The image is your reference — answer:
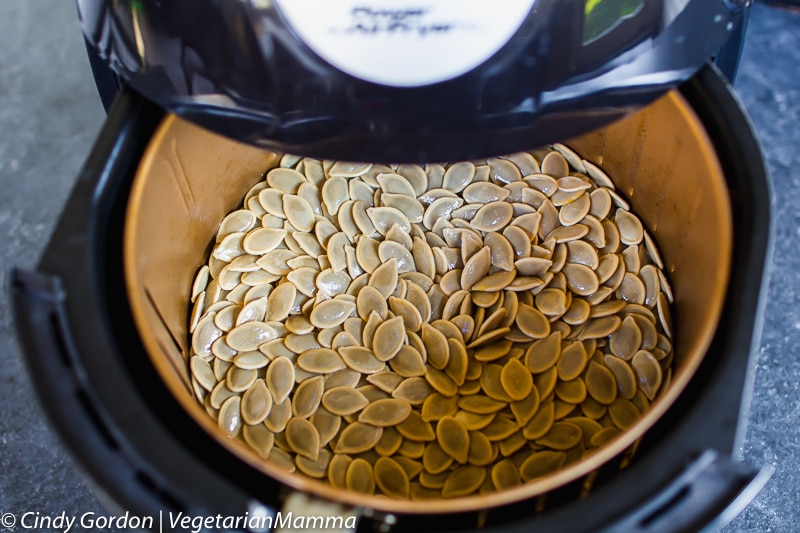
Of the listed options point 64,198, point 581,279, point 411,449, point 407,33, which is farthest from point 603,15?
point 64,198

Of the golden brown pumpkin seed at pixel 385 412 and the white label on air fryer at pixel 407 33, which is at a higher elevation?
the white label on air fryer at pixel 407 33

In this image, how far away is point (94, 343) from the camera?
1.63 ft

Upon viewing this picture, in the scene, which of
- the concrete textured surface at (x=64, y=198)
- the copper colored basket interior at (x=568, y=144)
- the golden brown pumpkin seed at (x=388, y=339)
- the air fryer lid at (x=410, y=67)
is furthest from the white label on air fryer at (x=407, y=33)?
the concrete textured surface at (x=64, y=198)

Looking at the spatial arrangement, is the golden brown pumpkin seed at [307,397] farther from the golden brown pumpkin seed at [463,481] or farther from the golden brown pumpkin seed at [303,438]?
the golden brown pumpkin seed at [463,481]

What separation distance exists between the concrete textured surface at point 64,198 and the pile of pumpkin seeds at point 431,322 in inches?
7.5

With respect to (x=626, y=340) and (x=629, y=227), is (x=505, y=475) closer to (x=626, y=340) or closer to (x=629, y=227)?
(x=626, y=340)

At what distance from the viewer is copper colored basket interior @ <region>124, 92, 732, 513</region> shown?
19.3 inches

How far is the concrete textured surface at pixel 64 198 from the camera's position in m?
0.88

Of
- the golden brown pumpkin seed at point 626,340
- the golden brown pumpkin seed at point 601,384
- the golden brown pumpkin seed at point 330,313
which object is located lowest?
the golden brown pumpkin seed at point 601,384

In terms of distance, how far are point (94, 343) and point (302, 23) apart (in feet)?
0.87

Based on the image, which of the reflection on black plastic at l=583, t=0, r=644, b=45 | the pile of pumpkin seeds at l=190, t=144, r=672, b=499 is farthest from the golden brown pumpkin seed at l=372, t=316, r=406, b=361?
the reflection on black plastic at l=583, t=0, r=644, b=45

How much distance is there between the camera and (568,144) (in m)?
0.85

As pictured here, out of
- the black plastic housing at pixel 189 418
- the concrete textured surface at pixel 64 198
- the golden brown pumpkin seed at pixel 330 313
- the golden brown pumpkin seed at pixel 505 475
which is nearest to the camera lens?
the black plastic housing at pixel 189 418

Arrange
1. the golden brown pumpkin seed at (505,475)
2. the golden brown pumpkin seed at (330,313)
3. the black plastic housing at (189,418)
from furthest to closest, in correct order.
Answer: the golden brown pumpkin seed at (330,313), the golden brown pumpkin seed at (505,475), the black plastic housing at (189,418)
